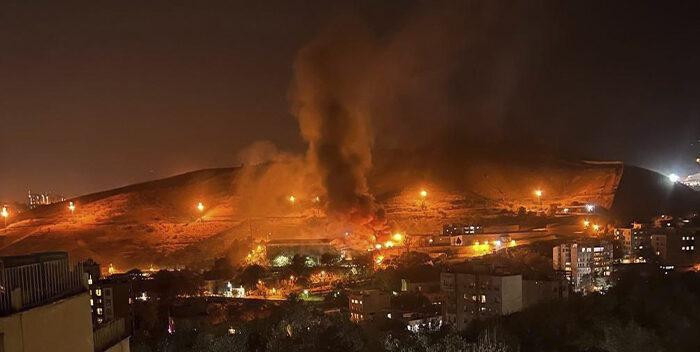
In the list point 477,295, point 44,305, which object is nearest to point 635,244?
point 477,295

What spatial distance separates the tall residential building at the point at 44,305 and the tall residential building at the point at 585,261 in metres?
22.0

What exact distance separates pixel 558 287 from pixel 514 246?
393 inches

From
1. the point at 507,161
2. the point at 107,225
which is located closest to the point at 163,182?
the point at 107,225

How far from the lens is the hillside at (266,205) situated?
36.2 meters

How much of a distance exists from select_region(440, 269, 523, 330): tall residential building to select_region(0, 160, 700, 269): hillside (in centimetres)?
1271

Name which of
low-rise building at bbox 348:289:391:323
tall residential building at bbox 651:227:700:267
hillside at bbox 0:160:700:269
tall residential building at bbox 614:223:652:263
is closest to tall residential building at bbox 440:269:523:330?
low-rise building at bbox 348:289:391:323

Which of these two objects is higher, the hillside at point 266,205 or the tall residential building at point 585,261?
the hillside at point 266,205

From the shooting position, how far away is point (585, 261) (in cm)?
2545

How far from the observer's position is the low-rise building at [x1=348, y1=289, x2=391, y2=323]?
18.6m

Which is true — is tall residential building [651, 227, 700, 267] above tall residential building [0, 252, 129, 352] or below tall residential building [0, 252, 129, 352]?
below

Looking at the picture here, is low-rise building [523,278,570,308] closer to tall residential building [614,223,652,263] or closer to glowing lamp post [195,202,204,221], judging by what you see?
tall residential building [614,223,652,263]

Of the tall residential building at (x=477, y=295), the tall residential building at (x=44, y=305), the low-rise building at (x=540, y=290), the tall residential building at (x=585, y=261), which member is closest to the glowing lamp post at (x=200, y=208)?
the tall residential building at (x=585, y=261)

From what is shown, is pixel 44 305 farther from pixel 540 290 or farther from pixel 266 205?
pixel 266 205

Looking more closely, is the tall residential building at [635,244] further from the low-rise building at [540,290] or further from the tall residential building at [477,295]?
the tall residential building at [477,295]
